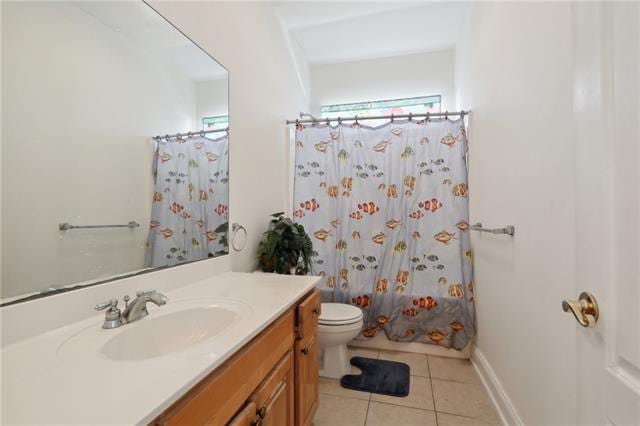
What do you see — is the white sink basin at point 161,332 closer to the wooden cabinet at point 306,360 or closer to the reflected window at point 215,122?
the wooden cabinet at point 306,360

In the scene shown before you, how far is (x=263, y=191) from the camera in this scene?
80.8 inches

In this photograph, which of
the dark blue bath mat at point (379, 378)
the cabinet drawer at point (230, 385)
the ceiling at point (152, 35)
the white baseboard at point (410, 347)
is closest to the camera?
the cabinet drawer at point (230, 385)

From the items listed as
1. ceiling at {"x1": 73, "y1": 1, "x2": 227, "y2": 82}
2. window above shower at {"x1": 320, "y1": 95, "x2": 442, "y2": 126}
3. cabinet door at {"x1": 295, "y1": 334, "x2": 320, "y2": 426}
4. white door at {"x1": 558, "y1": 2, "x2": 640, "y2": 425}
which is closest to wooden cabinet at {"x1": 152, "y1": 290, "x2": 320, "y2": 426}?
cabinet door at {"x1": 295, "y1": 334, "x2": 320, "y2": 426}

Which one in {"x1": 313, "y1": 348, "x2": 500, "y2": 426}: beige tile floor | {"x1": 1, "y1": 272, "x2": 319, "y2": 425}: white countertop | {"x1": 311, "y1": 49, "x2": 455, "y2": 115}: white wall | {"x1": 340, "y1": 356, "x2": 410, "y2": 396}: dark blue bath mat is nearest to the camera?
{"x1": 1, "y1": 272, "x2": 319, "y2": 425}: white countertop

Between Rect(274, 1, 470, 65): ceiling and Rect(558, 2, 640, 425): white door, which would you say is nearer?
Rect(558, 2, 640, 425): white door

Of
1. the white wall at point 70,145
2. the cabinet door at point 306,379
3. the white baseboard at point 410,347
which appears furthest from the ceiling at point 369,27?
the white baseboard at point 410,347

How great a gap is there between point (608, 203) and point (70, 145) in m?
1.38

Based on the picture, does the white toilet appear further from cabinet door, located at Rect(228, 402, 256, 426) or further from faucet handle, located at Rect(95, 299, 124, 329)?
faucet handle, located at Rect(95, 299, 124, 329)

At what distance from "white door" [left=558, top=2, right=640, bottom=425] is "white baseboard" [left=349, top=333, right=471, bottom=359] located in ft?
5.70

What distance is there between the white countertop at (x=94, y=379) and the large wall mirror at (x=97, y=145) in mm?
170

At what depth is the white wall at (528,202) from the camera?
39.1 inches

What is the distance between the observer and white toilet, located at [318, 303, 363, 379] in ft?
6.01

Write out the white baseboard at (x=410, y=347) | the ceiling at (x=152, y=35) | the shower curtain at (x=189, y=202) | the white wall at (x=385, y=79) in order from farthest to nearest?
the white wall at (x=385, y=79), the white baseboard at (x=410, y=347), the shower curtain at (x=189, y=202), the ceiling at (x=152, y=35)

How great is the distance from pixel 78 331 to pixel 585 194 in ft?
4.37
